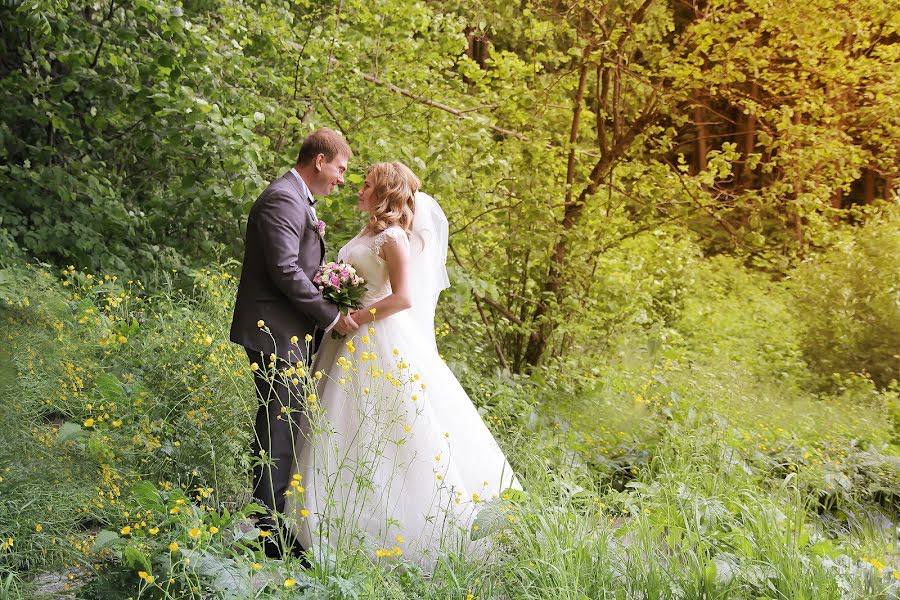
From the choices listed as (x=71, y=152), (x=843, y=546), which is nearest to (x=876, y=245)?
(x=843, y=546)

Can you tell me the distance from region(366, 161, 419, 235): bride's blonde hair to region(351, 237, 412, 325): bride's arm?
12 cm

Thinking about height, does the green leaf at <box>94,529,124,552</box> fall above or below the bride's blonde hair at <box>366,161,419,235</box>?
below

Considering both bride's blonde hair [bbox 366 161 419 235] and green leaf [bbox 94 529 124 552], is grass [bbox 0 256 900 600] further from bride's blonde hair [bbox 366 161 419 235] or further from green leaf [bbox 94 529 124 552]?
bride's blonde hair [bbox 366 161 419 235]

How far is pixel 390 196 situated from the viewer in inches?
168

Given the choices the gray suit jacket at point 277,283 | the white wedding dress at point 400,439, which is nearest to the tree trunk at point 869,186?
the white wedding dress at point 400,439

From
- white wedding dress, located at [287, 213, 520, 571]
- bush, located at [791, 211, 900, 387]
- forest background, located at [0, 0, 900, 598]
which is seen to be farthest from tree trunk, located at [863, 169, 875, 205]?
white wedding dress, located at [287, 213, 520, 571]

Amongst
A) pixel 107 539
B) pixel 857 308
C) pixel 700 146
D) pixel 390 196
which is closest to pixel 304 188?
pixel 390 196

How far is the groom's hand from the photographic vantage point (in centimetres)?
417

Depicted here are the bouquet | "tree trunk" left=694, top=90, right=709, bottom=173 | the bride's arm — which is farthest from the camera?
"tree trunk" left=694, top=90, right=709, bottom=173

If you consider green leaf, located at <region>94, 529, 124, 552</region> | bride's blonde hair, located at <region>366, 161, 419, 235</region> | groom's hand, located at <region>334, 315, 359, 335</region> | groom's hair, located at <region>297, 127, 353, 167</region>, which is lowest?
green leaf, located at <region>94, 529, 124, 552</region>

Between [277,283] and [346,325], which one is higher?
[277,283]

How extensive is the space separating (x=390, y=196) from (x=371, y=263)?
332 millimetres

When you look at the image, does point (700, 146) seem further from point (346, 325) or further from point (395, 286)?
point (346, 325)

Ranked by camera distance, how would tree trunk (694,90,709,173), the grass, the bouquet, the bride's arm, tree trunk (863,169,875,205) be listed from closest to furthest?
1. the grass
2. the bouquet
3. the bride's arm
4. tree trunk (863,169,875,205)
5. tree trunk (694,90,709,173)
